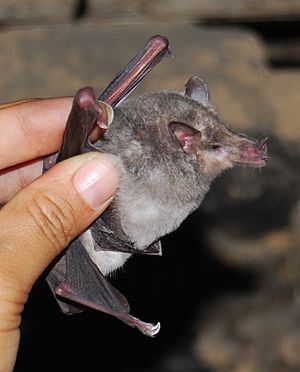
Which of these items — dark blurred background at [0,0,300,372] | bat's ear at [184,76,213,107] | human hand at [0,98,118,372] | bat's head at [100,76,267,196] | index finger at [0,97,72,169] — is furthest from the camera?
dark blurred background at [0,0,300,372]

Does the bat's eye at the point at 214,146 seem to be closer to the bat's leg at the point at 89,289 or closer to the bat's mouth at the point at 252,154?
the bat's mouth at the point at 252,154

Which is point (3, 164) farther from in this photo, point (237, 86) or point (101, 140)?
point (237, 86)

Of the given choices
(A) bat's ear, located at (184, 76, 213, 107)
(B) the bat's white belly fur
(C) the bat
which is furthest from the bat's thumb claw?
(B) the bat's white belly fur

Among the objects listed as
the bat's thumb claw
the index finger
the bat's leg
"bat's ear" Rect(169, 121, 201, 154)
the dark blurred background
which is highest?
the bat's thumb claw

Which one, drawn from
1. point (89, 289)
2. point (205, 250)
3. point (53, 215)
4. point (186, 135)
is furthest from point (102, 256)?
point (205, 250)

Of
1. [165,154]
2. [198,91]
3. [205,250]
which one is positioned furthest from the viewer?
[205,250]

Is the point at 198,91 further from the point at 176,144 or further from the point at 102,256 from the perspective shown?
the point at 102,256

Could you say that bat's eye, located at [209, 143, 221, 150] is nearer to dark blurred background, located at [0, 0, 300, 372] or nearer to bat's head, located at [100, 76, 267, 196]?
bat's head, located at [100, 76, 267, 196]
